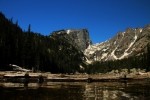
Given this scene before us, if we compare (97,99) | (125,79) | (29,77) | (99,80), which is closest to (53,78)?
(29,77)

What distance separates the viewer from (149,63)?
587ft

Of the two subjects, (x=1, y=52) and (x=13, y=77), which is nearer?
(x=13, y=77)

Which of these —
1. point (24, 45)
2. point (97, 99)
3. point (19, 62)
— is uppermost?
point (24, 45)

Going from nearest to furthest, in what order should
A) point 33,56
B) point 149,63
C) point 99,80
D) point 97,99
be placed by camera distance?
point 97,99 → point 99,80 → point 33,56 → point 149,63

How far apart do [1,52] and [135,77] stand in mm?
68820

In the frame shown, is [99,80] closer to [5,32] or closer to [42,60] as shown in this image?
[5,32]

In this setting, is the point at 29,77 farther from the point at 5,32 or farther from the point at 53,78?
the point at 5,32

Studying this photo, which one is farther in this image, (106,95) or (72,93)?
(72,93)

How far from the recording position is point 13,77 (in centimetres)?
6319

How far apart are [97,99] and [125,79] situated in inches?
1916

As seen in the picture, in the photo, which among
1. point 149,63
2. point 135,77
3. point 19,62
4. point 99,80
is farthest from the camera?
point 149,63

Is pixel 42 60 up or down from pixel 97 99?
up

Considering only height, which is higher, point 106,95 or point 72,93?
point 72,93

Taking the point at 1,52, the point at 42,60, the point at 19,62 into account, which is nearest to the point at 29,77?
the point at 1,52
